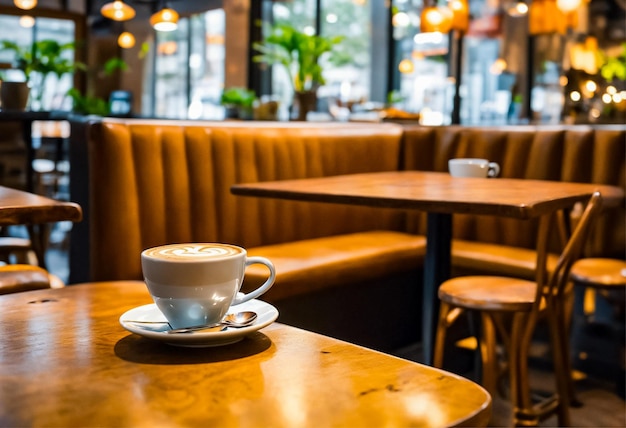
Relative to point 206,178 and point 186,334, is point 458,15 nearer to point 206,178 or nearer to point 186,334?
point 206,178

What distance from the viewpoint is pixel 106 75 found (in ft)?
38.6

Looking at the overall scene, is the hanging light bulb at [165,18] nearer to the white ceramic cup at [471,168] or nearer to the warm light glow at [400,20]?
the warm light glow at [400,20]

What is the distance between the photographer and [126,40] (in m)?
11.0

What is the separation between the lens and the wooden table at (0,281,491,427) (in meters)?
0.62

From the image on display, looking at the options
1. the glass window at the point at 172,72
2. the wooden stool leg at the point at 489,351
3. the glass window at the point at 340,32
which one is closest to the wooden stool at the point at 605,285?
the wooden stool leg at the point at 489,351

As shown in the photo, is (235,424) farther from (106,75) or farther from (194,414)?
(106,75)

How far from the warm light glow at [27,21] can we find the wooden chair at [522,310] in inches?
412

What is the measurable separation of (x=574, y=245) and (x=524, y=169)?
164 centimetres

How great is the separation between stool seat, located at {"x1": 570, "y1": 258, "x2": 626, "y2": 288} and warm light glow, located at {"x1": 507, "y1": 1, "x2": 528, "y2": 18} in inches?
251

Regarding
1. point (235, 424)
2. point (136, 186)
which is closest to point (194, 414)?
point (235, 424)

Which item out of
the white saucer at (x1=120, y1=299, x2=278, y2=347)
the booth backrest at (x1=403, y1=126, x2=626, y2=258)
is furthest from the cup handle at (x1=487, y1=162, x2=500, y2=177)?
the white saucer at (x1=120, y1=299, x2=278, y2=347)

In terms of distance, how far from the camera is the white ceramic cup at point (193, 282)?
817 millimetres

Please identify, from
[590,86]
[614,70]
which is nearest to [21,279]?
[590,86]

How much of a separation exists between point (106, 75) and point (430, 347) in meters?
10.2
